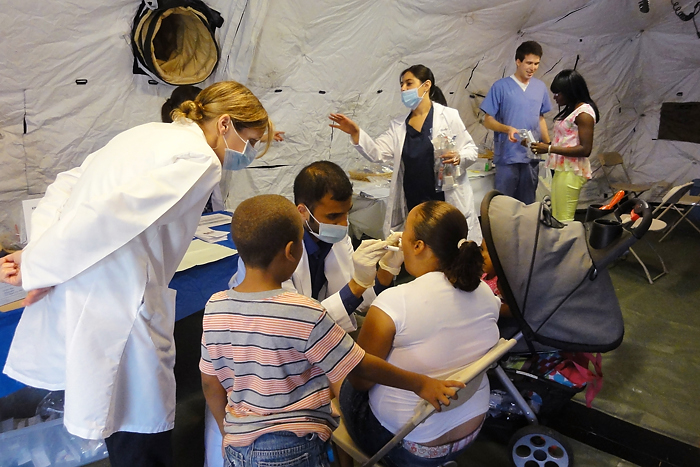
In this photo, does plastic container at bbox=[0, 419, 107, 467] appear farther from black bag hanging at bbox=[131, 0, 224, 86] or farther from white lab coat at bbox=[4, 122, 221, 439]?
black bag hanging at bbox=[131, 0, 224, 86]

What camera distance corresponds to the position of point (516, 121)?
12.0 ft

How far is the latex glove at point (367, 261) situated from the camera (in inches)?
59.8

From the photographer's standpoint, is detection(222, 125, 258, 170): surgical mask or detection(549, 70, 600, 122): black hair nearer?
detection(222, 125, 258, 170): surgical mask

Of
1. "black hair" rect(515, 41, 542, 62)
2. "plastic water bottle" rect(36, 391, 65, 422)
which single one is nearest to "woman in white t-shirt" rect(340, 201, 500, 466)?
"plastic water bottle" rect(36, 391, 65, 422)

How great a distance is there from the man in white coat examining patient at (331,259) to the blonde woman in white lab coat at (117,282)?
27 centimetres

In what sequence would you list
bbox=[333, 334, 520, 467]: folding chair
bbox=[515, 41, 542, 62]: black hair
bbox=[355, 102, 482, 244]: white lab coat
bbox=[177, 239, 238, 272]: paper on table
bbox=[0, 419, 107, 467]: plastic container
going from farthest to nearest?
1. bbox=[515, 41, 542, 62]: black hair
2. bbox=[355, 102, 482, 244]: white lab coat
3. bbox=[177, 239, 238, 272]: paper on table
4. bbox=[0, 419, 107, 467]: plastic container
5. bbox=[333, 334, 520, 467]: folding chair

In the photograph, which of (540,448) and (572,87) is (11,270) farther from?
(572,87)

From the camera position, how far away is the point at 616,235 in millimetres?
1723

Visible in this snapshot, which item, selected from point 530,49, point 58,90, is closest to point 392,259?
point 58,90

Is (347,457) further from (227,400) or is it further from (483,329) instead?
(483,329)

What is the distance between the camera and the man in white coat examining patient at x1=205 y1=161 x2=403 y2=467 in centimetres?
154

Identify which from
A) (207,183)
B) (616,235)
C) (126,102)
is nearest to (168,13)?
(126,102)

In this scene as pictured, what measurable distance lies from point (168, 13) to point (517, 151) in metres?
2.63

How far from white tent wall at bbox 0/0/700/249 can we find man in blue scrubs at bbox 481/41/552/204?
1106mm
